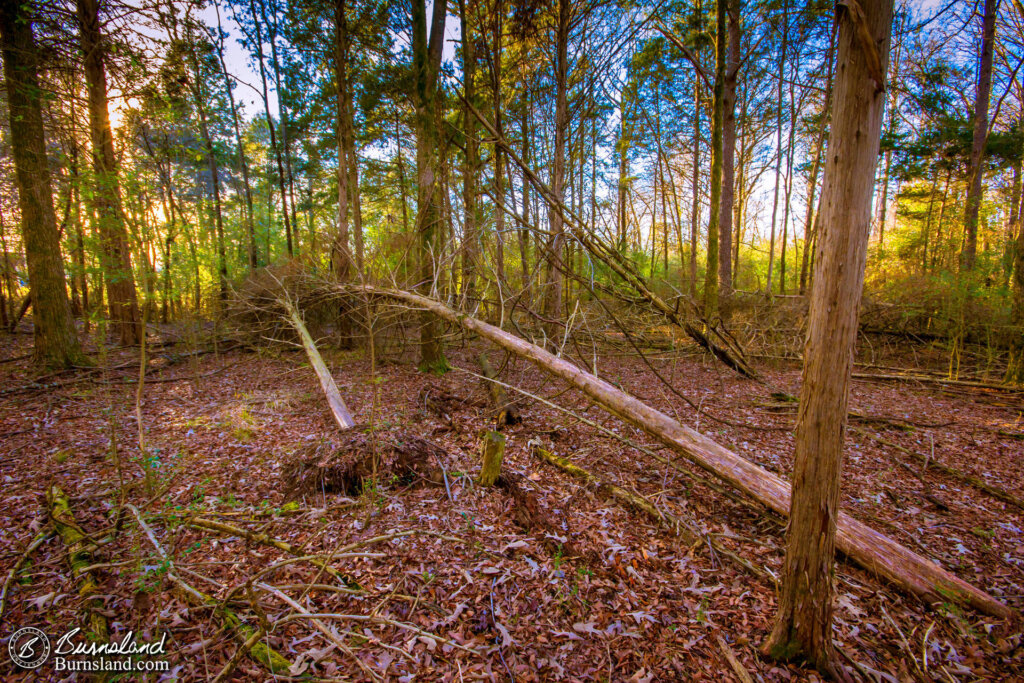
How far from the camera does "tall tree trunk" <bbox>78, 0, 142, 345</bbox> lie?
5.59 m

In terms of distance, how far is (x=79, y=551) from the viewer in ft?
8.02

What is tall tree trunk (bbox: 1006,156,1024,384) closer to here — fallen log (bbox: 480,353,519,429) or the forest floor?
the forest floor

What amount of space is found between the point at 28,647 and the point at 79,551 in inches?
28.2

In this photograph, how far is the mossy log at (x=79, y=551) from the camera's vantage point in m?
1.97

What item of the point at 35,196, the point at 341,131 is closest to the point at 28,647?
the point at 35,196

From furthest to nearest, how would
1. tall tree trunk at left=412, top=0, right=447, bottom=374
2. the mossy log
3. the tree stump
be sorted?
tall tree trunk at left=412, top=0, right=447, bottom=374, the tree stump, the mossy log

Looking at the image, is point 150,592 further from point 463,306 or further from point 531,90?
point 531,90

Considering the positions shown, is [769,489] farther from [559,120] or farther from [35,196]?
[35,196]

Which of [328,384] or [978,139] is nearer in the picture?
[328,384]

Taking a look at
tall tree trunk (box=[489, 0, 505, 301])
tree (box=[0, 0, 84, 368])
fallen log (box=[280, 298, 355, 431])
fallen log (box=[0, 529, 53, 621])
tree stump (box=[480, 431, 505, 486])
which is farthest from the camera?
tree (box=[0, 0, 84, 368])

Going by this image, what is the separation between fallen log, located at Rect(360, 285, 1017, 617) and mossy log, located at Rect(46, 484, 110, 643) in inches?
138

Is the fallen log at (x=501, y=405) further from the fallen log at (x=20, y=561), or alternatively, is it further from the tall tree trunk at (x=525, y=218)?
the fallen log at (x=20, y=561)

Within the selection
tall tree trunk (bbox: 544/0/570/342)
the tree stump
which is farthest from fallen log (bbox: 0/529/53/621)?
tall tree trunk (bbox: 544/0/570/342)

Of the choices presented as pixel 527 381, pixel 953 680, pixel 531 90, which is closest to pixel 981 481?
pixel 953 680
